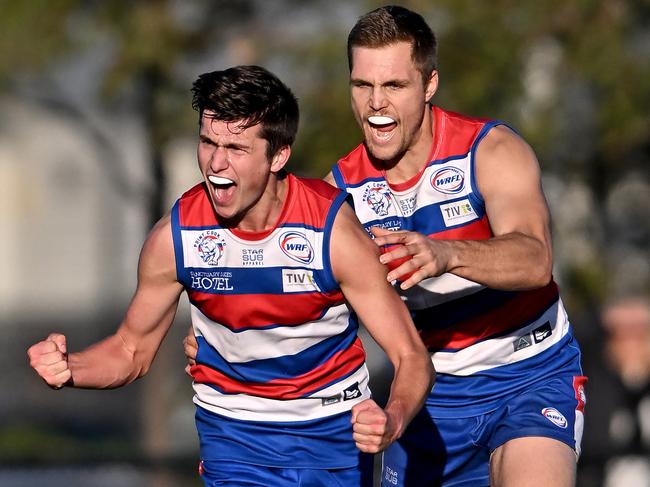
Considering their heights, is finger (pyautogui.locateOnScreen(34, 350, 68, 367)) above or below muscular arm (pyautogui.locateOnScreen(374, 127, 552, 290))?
below

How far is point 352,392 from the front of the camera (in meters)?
5.14

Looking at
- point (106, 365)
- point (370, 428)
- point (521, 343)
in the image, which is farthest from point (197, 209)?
point (521, 343)

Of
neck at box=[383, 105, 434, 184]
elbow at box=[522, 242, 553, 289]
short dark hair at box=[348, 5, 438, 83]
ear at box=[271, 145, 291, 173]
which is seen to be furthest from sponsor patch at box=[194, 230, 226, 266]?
elbow at box=[522, 242, 553, 289]

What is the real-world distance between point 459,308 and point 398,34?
1231 mm

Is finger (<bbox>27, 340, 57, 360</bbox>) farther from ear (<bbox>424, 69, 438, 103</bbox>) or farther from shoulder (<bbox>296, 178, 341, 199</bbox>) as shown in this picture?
ear (<bbox>424, 69, 438, 103</bbox>)

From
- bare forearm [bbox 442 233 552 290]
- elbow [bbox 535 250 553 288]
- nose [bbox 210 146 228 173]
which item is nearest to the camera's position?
bare forearm [bbox 442 233 552 290]

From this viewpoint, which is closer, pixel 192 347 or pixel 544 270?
pixel 544 270

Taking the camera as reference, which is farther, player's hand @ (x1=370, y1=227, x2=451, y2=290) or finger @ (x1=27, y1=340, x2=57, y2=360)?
finger @ (x1=27, y1=340, x2=57, y2=360)

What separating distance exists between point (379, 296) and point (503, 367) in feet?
3.26

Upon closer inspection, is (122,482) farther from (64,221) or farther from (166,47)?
(64,221)

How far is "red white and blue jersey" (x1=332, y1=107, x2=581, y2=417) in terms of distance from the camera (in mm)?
5293

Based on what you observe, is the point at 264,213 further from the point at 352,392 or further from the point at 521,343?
the point at 521,343

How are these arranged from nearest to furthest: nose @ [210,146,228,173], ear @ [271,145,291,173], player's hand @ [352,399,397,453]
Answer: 1. player's hand @ [352,399,397,453]
2. nose @ [210,146,228,173]
3. ear @ [271,145,291,173]

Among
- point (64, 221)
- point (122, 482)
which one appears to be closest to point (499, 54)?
point (122, 482)
